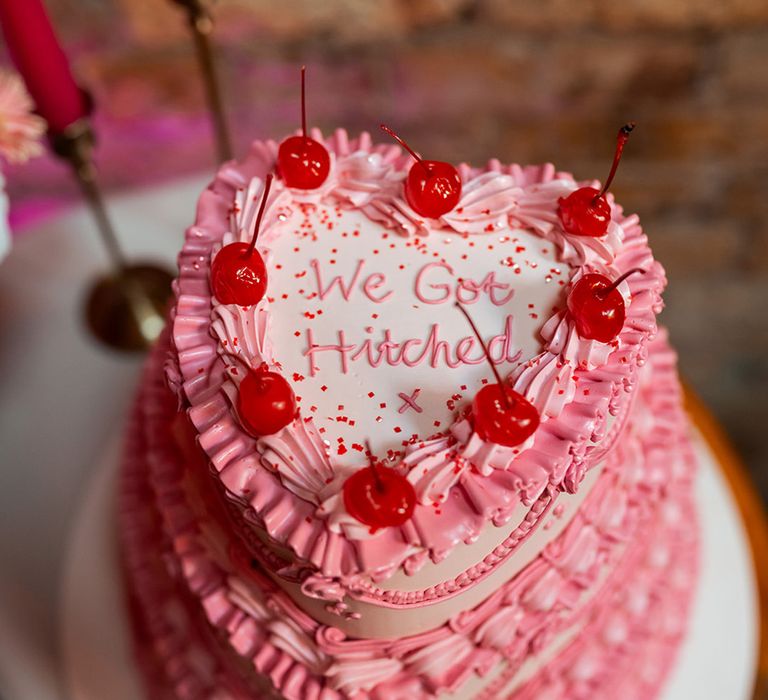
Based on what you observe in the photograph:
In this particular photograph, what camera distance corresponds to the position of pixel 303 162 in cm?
86

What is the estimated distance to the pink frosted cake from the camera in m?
0.72

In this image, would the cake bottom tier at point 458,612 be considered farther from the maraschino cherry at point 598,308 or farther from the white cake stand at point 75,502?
the maraschino cherry at point 598,308

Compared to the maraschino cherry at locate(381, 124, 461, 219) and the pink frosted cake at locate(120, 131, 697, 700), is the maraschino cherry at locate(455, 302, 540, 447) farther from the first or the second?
the maraschino cherry at locate(381, 124, 461, 219)

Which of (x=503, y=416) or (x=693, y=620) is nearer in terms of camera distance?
(x=503, y=416)

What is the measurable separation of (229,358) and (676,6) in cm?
129

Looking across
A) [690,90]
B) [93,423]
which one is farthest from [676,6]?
[93,423]

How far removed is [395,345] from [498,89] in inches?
47.0

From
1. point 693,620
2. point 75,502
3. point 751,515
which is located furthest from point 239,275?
point 751,515

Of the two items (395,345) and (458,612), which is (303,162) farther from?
(458,612)

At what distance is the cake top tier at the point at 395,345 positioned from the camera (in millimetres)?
719

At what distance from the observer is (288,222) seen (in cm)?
86

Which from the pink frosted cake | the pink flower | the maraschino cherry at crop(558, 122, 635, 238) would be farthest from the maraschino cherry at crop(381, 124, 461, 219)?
the pink flower

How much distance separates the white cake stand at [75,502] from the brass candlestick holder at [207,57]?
1.11ft

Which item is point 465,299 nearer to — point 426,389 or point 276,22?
point 426,389
